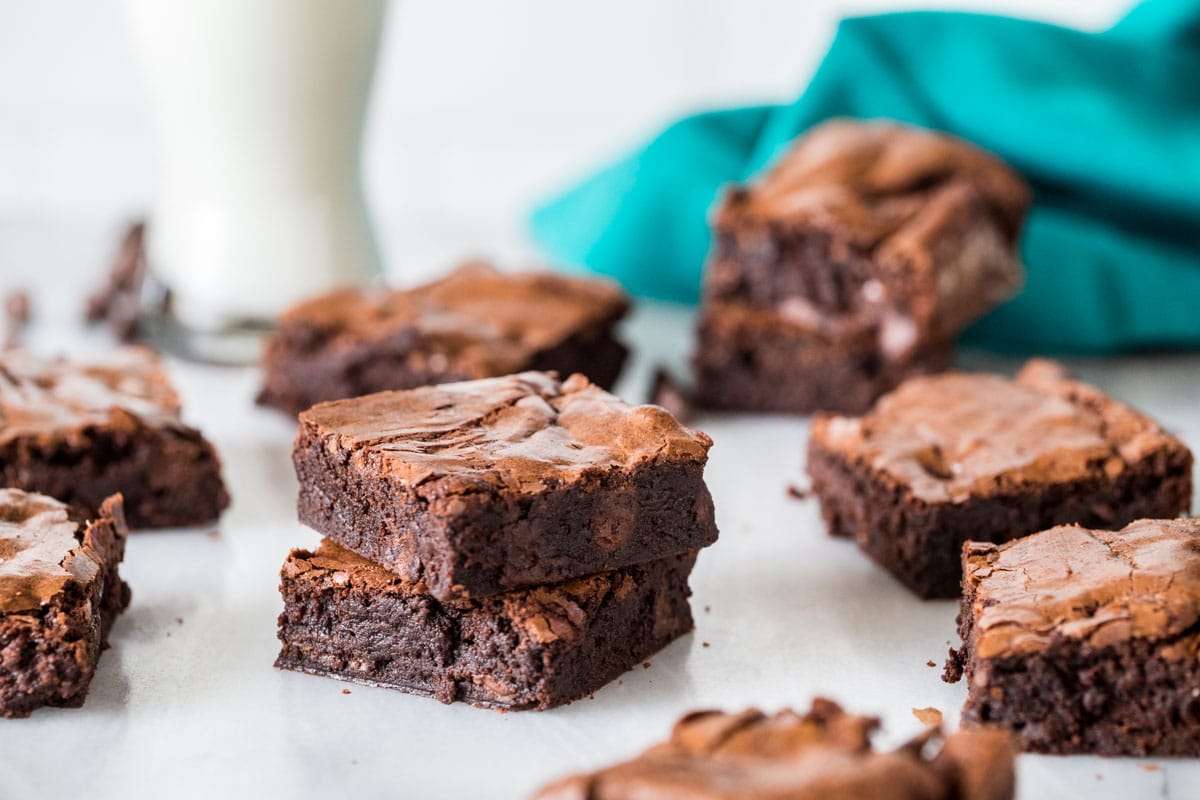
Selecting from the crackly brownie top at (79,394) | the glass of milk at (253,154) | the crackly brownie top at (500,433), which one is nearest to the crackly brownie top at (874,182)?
the glass of milk at (253,154)

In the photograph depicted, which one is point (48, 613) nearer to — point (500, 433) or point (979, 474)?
point (500, 433)

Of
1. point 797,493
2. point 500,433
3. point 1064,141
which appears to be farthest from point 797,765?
point 1064,141

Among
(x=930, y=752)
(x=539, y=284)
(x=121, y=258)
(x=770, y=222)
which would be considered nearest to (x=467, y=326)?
(x=539, y=284)

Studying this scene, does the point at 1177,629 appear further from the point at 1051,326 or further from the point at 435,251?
the point at 435,251

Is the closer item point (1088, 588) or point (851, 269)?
point (1088, 588)

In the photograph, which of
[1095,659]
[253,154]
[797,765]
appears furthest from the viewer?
[253,154]

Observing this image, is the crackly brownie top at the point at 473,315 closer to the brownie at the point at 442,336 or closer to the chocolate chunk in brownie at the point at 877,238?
the brownie at the point at 442,336
